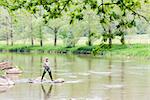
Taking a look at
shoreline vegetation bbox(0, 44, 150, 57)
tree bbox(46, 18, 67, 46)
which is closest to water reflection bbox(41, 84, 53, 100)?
shoreline vegetation bbox(0, 44, 150, 57)

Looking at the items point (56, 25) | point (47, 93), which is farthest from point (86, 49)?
point (47, 93)

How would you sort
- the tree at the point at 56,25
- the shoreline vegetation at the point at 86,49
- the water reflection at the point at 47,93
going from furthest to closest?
the tree at the point at 56,25, the shoreline vegetation at the point at 86,49, the water reflection at the point at 47,93

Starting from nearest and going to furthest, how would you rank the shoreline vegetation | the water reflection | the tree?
the water reflection < the shoreline vegetation < the tree

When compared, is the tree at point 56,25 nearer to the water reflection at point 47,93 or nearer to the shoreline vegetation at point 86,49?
the shoreline vegetation at point 86,49

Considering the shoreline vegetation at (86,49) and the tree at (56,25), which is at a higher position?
the tree at (56,25)

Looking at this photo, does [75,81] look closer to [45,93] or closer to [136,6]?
[45,93]

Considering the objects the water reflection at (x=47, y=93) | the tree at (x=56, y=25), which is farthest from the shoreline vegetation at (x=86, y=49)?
the water reflection at (x=47, y=93)

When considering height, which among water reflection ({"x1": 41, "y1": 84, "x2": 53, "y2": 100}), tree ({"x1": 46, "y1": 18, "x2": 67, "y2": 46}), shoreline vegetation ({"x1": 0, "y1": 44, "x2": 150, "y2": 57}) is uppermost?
tree ({"x1": 46, "y1": 18, "x2": 67, "y2": 46})

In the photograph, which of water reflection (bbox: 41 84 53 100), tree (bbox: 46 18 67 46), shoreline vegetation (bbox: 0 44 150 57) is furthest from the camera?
tree (bbox: 46 18 67 46)

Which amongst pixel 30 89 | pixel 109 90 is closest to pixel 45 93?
pixel 30 89

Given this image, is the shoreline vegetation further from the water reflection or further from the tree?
the water reflection

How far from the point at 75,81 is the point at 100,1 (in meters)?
27.0

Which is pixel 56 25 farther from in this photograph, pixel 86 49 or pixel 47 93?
pixel 47 93

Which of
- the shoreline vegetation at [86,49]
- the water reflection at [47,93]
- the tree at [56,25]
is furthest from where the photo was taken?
the tree at [56,25]
